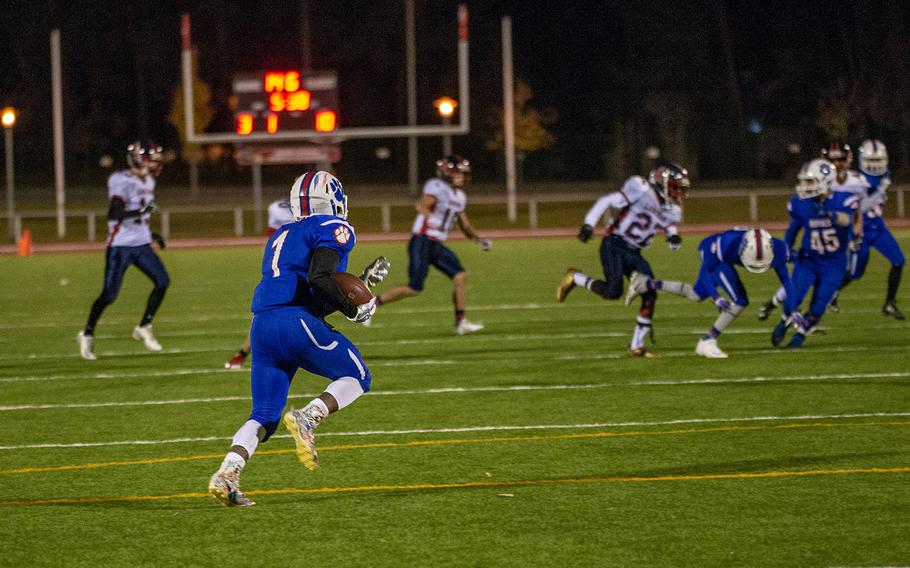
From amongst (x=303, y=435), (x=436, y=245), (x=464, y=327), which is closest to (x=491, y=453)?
(x=303, y=435)

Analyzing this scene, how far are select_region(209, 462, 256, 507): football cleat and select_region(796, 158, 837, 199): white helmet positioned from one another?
692 centimetres

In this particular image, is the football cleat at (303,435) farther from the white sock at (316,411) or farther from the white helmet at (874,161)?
the white helmet at (874,161)

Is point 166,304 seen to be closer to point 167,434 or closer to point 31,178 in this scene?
point 167,434

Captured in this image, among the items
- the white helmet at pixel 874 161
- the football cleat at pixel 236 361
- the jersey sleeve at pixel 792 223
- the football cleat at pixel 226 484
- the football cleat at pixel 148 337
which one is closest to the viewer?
the football cleat at pixel 226 484

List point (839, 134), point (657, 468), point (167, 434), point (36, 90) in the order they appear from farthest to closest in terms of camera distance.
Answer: point (36, 90), point (839, 134), point (167, 434), point (657, 468)

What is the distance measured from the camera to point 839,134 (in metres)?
49.2

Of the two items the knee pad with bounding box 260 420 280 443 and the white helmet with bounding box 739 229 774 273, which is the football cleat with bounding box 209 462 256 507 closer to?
the knee pad with bounding box 260 420 280 443

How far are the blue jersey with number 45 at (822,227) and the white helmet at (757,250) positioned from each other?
33.4 inches

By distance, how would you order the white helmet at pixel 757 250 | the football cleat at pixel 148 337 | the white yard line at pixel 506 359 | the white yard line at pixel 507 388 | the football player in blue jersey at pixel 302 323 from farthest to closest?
the football cleat at pixel 148 337, the white yard line at pixel 506 359, the white helmet at pixel 757 250, the white yard line at pixel 507 388, the football player in blue jersey at pixel 302 323

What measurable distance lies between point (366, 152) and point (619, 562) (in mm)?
55052

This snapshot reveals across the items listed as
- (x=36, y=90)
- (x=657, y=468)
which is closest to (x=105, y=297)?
(x=657, y=468)

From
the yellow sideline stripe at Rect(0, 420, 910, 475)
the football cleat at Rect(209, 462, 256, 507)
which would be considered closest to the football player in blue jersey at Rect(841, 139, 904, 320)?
the yellow sideline stripe at Rect(0, 420, 910, 475)

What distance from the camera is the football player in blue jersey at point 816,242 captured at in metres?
11.8

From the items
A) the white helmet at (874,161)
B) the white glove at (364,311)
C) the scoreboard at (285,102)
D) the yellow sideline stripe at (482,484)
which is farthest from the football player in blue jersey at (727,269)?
the scoreboard at (285,102)
